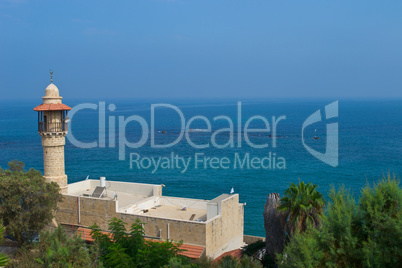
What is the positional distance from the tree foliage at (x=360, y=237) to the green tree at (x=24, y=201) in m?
11.9

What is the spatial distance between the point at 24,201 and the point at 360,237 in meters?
14.0

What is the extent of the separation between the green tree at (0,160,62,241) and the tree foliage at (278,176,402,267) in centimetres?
1185

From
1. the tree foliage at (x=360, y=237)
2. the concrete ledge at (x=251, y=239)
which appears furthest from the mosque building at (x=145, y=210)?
the tree foliage at (x=360, y=237)

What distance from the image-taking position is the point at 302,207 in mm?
15461

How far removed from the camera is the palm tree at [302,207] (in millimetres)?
15650

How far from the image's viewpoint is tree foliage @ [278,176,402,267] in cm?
1086

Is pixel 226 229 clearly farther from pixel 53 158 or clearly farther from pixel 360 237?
pixel 53 158

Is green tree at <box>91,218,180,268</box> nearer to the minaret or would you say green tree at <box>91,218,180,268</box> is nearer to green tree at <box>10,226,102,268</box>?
green tree at <box>10,226,102,268</box>

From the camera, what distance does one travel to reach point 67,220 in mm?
22109

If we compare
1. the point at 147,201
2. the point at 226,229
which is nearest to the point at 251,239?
the point at 226,229

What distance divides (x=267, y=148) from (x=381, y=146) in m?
20.5

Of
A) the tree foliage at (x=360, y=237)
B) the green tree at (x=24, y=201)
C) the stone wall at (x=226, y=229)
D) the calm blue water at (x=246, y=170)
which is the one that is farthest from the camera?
the calm blue water at (x=246, y=170)

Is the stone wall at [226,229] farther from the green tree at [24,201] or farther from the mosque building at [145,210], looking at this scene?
the green tree at [24,201]

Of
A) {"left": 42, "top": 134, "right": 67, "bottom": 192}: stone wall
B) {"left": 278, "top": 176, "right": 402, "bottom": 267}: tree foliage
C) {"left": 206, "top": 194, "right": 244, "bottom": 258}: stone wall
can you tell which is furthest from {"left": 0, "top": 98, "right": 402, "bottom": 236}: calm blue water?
{"left": 278, "top": 176, "right": 402, "bottom": 267}: tree foliage
